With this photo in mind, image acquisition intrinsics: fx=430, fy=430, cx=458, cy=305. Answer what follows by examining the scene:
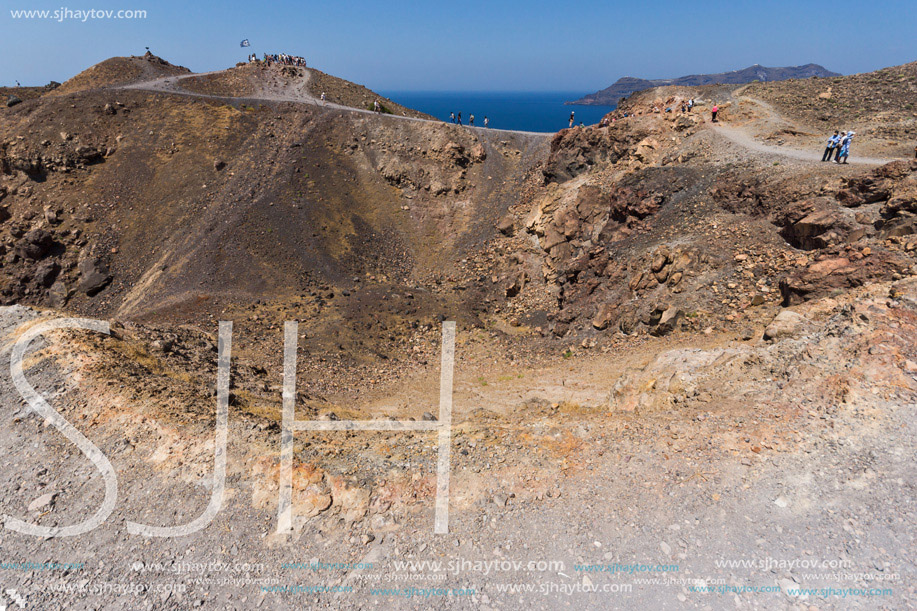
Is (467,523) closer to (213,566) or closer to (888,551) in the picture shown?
(213,566)

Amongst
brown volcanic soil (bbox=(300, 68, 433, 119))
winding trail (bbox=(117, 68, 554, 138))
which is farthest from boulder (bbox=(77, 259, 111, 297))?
brown volcanic soil (bbox=(300, 68, 433, 119))

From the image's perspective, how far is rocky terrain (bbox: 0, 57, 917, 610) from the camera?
6.75 meters

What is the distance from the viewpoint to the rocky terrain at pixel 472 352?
22.2ft

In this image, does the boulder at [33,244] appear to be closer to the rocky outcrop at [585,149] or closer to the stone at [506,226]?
the stone at [506,226]

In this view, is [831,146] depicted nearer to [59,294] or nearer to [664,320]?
[664,320]

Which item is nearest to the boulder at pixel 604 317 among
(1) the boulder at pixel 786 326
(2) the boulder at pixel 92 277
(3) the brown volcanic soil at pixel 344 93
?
(1) the boulder at pixel 786 326

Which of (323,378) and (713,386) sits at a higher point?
(713,386)

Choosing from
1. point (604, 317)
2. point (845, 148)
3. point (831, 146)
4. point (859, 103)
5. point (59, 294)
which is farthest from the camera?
point (59, 294)

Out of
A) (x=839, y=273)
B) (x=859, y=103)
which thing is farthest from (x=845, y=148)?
(x=859, y=103)

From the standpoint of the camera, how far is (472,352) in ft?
67.1

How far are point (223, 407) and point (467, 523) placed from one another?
20.1 ft

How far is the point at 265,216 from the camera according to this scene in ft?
90.0

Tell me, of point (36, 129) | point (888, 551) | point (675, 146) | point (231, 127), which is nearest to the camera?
point (888, 551)

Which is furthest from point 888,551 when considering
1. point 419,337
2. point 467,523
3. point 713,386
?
point 419,337
